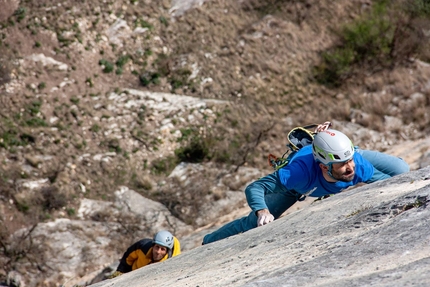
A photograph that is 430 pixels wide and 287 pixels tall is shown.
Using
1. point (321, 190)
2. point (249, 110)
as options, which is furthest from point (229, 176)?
point (321, 190)

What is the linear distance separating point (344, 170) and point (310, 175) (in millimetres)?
407

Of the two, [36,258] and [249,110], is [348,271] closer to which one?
[36,258]

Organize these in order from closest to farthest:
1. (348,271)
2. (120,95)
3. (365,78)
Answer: (348,271) < (120,95) < (365,78)

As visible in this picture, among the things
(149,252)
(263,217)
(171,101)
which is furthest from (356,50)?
(263,217)

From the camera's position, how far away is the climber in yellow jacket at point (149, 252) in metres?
9.06

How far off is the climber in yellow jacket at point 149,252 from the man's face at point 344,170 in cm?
346

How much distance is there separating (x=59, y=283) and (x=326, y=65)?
414 inches

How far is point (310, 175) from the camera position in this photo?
6680 millimetres

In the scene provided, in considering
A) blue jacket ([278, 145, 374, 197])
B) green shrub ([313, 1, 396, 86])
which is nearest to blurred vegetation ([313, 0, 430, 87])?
green shrub ([313, 1, 396, 86])

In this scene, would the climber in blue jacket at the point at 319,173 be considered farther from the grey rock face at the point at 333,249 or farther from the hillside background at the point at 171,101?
the hillside background at the point at 171,101

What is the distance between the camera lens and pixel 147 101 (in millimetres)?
16578

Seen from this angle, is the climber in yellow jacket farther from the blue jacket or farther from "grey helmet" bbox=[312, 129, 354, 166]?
"grey helmet" bbox=[312, 129, 354, 166]

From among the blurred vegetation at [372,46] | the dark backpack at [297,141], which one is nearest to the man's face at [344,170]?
the dark backpack at [297,141]

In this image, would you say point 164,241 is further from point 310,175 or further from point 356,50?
point 356,50
